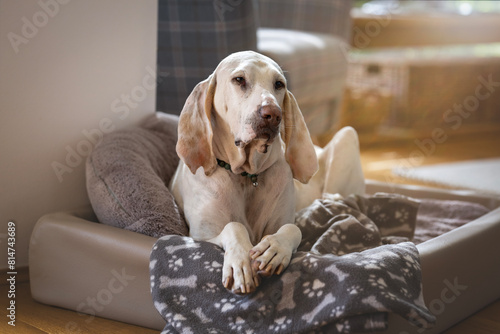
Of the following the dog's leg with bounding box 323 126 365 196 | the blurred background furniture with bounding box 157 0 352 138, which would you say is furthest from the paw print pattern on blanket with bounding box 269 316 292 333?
the dog's leg with bounding box 323 126 365 196

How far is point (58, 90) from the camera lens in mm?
1895

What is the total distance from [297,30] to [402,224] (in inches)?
78.6

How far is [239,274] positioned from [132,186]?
532 millimetres

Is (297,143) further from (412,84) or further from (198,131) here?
(412,84)

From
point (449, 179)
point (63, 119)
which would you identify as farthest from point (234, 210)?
point (449, 179)

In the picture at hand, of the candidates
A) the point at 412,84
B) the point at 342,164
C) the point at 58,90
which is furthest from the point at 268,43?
the point at 412,84

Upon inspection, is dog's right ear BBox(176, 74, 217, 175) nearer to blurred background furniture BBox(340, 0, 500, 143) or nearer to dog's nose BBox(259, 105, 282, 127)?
dog's nose BBox(259, 105, 282, 127)

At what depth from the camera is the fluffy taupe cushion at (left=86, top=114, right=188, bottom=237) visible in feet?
5.59

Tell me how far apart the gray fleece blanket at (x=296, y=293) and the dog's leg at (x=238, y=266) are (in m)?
0.03

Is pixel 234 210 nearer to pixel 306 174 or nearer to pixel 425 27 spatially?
pixel 306 174

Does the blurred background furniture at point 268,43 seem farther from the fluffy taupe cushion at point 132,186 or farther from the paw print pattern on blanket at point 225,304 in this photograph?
the paw print pattern on blanket at point 225,304

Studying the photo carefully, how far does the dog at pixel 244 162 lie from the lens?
55.1 inches

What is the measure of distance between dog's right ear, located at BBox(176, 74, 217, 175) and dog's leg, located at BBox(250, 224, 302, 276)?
255 mm

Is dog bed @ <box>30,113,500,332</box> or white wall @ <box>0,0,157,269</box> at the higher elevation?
white wall @ <box>0,0,157,269</box>
